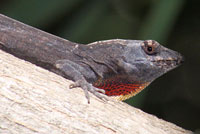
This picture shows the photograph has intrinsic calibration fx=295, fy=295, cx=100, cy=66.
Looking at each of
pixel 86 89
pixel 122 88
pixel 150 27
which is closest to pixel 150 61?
pixel 122 88

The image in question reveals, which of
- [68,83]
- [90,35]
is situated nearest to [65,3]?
[90,35]

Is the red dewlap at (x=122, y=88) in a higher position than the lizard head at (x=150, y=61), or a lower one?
lower

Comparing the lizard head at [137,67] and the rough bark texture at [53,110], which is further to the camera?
the lizard head at [137,67]

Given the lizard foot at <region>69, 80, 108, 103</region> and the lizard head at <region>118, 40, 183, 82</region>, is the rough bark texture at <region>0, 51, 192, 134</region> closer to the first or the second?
the lizard foot at <region>69, 80, 108, 103</region>

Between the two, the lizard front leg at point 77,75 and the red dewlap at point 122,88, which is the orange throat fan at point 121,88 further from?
the lizard front leg at point 77,75

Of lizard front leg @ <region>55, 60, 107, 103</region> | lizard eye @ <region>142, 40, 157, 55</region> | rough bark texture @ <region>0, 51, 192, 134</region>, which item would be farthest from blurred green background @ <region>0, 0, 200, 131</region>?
rough bark texture @ <region>0, 51, 192, 134</region>

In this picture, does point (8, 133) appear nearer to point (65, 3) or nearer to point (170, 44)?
point (65, 3)

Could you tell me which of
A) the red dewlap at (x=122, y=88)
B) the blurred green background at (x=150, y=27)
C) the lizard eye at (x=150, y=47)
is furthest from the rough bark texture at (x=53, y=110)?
the blurred green background at (x=150, y=27)
